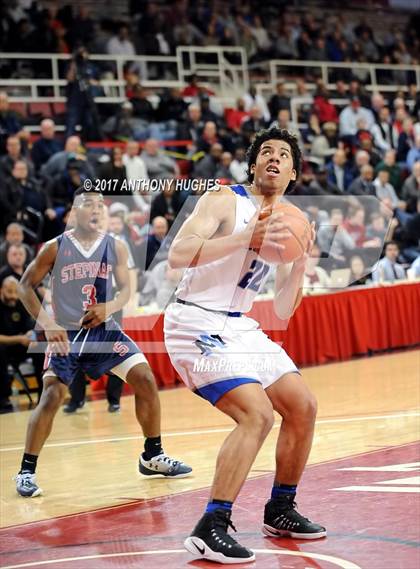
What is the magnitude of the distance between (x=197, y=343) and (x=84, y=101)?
1170 cm

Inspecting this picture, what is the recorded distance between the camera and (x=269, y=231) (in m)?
4.82

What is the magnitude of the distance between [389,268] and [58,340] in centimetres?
829

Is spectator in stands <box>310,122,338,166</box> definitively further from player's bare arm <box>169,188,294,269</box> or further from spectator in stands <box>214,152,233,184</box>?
player's bare arm <box>169,188,294,269</box>

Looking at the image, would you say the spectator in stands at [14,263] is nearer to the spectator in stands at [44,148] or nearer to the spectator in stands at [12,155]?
the spectator in stands at [12,155]

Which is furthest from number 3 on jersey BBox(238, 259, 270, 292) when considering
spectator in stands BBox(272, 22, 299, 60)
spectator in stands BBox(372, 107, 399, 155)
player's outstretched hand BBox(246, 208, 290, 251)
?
spectator in stands BBox(272, 22, 299, 60)

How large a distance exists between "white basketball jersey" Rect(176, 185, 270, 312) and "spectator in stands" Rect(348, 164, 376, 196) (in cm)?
1205

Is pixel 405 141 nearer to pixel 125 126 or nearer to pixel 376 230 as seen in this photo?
pixel 376 230

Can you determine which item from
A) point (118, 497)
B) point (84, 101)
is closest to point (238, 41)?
point (84, 101)

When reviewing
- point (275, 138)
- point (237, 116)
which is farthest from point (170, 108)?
point (275, 138)

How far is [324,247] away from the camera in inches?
569

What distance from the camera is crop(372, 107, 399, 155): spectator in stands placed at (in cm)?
2041

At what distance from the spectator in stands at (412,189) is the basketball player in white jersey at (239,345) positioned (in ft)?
41.9

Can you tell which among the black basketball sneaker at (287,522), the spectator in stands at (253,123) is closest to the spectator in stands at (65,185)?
the spectator in stands at (253,123)

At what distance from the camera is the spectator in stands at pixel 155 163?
15.8 m
